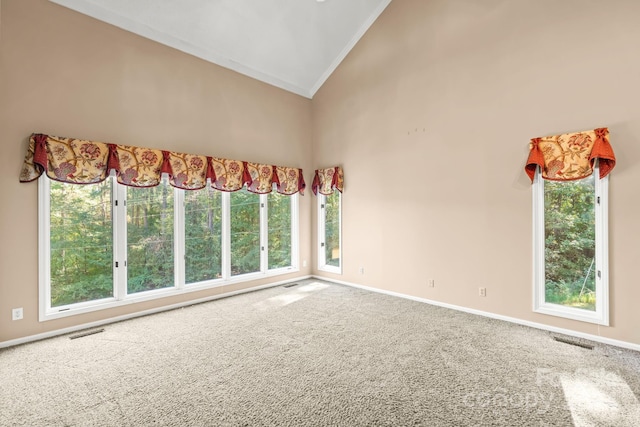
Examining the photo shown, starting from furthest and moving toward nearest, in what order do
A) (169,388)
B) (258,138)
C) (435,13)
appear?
→ (258,138)
(435,13)
(169,388)

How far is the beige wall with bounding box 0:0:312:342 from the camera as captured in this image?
3.22m

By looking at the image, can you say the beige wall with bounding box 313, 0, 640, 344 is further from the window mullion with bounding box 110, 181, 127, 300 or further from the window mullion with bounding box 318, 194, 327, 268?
the window mullion with bounding box 110, 181, 127, 300

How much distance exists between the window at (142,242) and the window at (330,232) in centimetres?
93

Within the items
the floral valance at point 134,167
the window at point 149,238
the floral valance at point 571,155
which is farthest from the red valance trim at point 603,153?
the window at point 149,238

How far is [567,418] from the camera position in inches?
80.7

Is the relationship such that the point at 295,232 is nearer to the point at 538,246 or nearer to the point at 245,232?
the point at 245,232

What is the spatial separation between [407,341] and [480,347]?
2.35 ft

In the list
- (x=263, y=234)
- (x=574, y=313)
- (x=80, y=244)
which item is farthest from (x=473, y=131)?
(x=80, y=244)

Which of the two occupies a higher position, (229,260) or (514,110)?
(514,110)

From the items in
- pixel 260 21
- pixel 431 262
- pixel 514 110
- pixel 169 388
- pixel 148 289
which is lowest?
pixel 169 388

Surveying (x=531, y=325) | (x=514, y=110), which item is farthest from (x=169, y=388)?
(x=514, y=110)

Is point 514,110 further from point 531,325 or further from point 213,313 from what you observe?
point 213,313

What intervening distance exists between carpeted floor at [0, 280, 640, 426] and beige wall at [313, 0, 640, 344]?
34.3 inches

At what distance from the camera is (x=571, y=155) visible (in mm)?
3297
